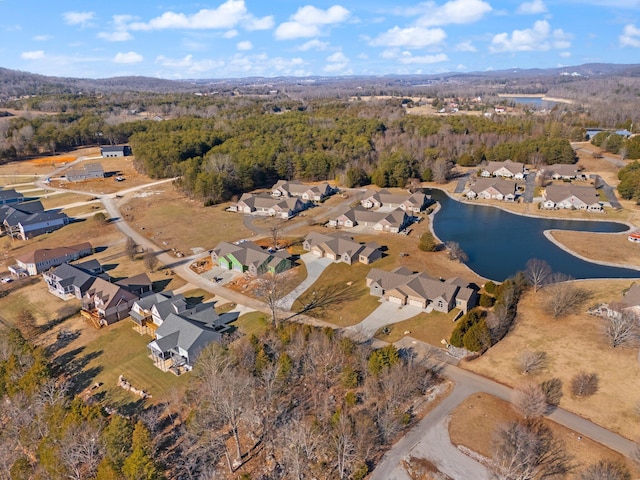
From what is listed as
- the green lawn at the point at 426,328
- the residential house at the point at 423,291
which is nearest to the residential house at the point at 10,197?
the residential house at the point at 423,291

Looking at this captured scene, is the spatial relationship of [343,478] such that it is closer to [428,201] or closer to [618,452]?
[618,452]

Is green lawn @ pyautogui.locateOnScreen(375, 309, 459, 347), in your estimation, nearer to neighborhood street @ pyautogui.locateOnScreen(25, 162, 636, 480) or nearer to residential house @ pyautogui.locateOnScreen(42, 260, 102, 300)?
neighborhood street @ pyautogui.locateOnScreen(25, 162, 636, 480)

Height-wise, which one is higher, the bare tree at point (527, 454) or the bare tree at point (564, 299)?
the bare tree at point (564, 299)

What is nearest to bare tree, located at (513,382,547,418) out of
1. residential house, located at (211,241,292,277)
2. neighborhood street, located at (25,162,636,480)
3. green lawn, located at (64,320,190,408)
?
neighborhood street, located at (25,162,636,480)

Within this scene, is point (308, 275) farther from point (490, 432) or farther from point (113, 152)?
point (113, 152)

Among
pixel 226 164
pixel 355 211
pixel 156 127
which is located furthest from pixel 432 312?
pixel 156 127

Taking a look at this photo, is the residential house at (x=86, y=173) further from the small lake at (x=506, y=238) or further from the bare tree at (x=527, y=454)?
the bare tree at (x=527, y=454)

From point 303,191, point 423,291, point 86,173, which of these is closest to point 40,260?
point 423,291
